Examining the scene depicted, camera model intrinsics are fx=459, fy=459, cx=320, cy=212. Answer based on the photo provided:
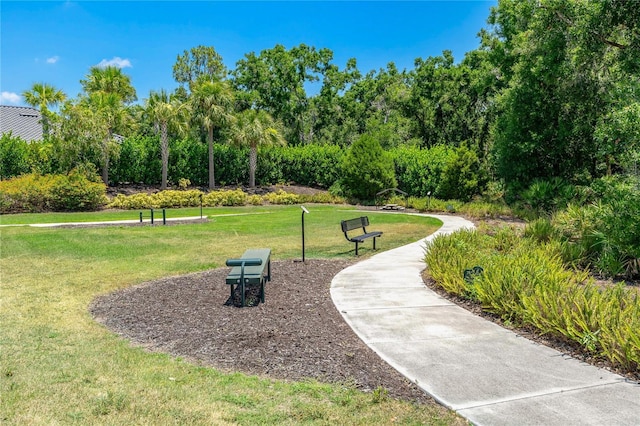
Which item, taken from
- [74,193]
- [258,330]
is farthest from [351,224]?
[74,193]

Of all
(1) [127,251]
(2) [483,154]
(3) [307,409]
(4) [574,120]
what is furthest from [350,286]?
(2) [483,154]

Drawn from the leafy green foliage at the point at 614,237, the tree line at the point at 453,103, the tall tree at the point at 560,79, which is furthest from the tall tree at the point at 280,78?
the leafy green foliage at the point at 614,237

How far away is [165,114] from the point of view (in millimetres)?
28125

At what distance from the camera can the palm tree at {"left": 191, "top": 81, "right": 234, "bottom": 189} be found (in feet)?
98.7

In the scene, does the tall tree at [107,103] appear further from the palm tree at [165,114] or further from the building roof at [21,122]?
the building roof at [21,122]

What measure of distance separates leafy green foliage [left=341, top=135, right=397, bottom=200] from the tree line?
0.82 meters

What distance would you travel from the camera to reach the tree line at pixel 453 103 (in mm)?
12203

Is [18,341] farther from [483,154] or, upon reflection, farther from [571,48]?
[483,154]

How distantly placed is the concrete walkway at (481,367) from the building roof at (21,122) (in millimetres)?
32818

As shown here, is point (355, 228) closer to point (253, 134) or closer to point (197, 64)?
point (253, 134)

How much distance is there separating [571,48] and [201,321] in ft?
48.6

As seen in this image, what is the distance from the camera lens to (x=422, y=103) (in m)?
33.2

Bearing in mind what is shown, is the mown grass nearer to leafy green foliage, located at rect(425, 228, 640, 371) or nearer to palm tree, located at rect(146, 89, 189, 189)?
leafy green foliage, located at rect(425, 228, 640, 371)

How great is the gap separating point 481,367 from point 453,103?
31.0m
